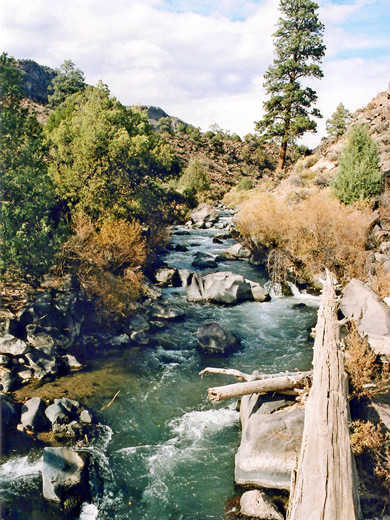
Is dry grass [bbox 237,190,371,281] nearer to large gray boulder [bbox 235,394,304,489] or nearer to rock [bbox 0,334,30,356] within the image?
large gray boulder [bbox 235,394,304,489]

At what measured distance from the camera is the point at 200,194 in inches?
1858

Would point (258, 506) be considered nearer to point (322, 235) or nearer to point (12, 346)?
point (12, 346)

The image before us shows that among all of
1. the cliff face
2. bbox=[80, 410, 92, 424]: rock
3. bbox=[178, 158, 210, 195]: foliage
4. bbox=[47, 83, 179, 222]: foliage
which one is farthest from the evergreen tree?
the cliff face

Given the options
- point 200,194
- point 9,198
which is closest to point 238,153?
point 200,194

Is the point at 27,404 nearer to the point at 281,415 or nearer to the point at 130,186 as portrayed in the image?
the point at 281,415

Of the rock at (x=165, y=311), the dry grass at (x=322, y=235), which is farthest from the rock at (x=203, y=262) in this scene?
the rock at (x=165, y=311)

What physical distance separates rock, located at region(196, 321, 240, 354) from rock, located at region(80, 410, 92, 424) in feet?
17.3

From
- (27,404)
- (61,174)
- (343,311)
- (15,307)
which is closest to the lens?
(27,404)

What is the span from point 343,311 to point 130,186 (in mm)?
12933

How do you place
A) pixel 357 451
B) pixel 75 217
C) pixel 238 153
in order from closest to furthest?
1. pixel 357 451
2. pixel 75 217
3. pixel 238 153

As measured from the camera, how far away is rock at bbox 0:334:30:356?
1177 cm

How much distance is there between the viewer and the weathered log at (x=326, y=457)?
5.38 metres

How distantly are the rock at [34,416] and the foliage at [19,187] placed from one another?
15.4 feet

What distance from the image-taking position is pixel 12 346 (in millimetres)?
11859
